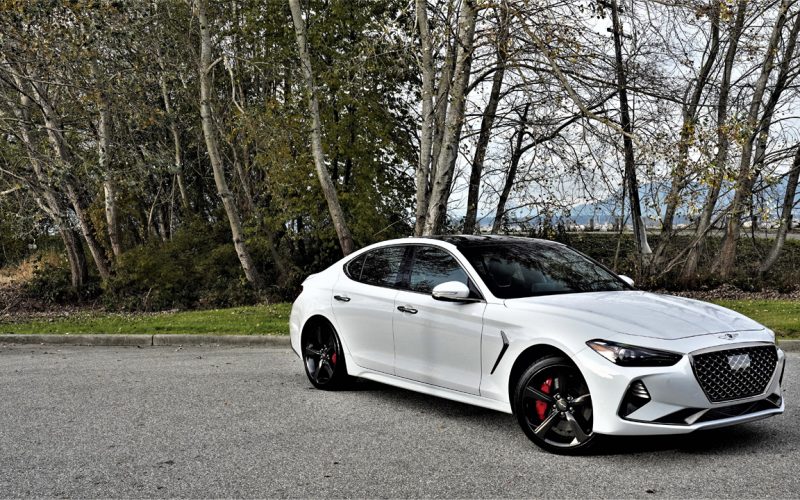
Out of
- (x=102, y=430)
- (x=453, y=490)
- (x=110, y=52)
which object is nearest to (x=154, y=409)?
(x=102, y=430)

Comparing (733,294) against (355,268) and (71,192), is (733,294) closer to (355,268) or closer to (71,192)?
(355,268)

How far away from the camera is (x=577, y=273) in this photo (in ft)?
23.6

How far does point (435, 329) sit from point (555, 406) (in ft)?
4.60

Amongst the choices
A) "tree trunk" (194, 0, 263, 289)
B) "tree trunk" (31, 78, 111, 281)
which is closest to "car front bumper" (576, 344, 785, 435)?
"tree trunk" (194, 0, 263, 289)

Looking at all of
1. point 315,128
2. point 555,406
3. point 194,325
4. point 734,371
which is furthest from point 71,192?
point 734,371

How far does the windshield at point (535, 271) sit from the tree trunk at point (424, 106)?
8296 millimetres

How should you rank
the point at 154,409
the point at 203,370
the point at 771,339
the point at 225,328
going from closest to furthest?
the point at 771,339 → the point at 154,409 → the point at 203,370 → the point at 225,328

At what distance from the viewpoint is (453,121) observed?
14.9 meters

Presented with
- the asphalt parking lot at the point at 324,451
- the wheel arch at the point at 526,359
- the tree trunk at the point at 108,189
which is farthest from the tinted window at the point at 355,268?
the tree trunk at the point at 108,189

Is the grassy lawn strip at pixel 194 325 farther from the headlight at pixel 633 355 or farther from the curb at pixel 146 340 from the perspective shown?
the headlight at pixel 633 355

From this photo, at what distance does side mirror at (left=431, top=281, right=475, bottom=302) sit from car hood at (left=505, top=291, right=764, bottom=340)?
1.12ft

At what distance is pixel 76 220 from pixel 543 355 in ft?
73.8

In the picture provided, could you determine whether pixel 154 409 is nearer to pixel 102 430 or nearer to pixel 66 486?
pixel 102 430

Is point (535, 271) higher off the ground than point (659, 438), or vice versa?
point (535, 271)
